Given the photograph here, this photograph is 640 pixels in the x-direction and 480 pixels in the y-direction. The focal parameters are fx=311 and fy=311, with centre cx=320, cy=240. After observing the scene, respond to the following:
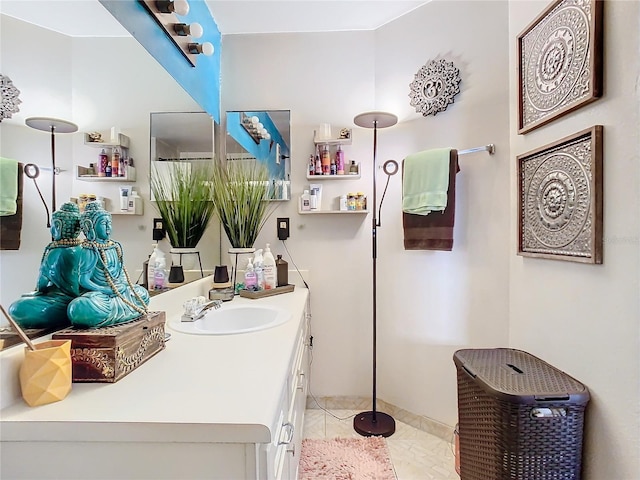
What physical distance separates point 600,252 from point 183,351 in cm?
131

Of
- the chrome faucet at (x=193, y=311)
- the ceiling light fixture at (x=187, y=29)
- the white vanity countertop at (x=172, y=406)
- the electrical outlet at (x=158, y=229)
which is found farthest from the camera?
the ceiling light fixture at (x=187, y=29)

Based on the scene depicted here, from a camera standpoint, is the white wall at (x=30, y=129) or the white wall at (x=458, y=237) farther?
the white wall at (x=458, y=237)

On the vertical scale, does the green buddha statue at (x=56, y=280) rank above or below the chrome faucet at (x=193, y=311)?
above

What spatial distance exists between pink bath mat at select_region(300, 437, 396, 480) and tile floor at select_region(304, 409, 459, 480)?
0.17 ft

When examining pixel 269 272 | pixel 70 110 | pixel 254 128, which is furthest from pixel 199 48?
pixel 269 272

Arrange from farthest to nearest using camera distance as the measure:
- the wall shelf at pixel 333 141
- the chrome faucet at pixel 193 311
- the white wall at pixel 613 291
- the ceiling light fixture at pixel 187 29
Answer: the wall shelf at pixel 333 141, the ceiling light fixture at pixel 187 29, the chrome faucet at pixel 193 311, the white wall at pixel 613 291

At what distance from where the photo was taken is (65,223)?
76cm

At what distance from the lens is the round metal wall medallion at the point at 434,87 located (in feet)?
5.65

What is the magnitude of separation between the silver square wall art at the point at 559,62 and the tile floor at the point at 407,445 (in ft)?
5.44

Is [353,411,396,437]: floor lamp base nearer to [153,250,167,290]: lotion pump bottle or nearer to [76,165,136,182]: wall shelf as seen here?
[153,250,167,290]: lotion pump bottle

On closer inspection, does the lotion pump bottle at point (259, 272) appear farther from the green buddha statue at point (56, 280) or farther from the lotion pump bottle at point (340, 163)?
the green buddha statue at point (56, 280)

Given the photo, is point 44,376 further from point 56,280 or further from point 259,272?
point 259,272

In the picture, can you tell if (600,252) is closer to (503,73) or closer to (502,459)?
(502,459)

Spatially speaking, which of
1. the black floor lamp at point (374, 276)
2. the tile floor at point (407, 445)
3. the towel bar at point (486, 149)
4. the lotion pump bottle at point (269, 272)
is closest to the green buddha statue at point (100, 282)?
the lotion pump bottle at point (269, 272)
